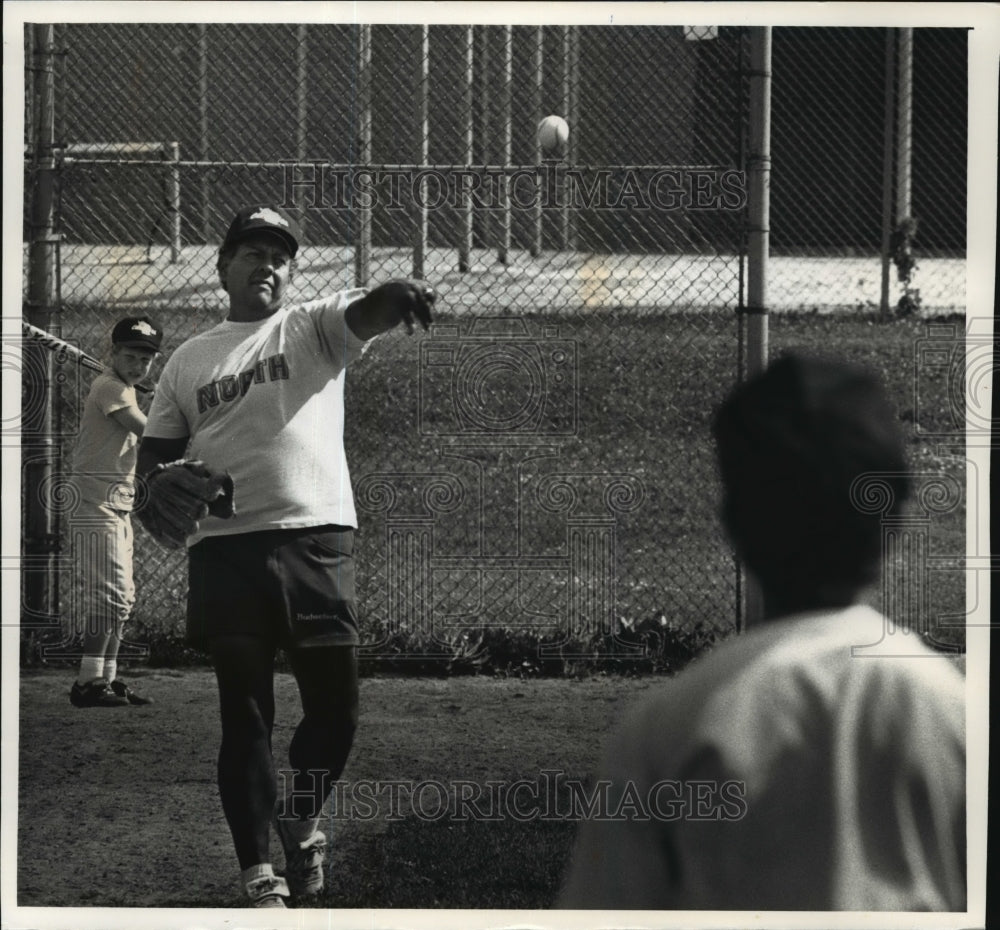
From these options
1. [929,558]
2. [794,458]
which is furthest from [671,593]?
[794,458]

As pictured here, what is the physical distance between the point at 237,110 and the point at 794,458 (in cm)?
282

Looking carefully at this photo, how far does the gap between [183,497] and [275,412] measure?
303 mm

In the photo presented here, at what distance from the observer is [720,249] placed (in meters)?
4.49

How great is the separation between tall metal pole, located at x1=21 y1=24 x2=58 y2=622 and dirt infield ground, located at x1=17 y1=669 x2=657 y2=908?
335 millimetres

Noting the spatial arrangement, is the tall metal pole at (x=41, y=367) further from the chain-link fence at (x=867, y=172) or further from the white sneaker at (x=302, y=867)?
the chain-link fence at (x=867, y=172)

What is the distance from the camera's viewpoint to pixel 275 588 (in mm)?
3721

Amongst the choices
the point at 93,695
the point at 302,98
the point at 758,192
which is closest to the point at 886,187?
the point at 758,192

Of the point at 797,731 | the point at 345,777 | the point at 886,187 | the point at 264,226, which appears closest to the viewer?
the point at 797,731

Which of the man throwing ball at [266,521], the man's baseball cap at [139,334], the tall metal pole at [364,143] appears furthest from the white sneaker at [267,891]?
the tall metal pole at [364,143]

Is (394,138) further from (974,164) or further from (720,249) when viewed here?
(974,164)

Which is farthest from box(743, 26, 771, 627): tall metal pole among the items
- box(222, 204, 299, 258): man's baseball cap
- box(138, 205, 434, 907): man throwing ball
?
box(222, 204, 299, 258): man's baseball cap

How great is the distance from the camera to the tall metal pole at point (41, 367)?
3.96 m

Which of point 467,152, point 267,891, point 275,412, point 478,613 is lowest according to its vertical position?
point 267,891

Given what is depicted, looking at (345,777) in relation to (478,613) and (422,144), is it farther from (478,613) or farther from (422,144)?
(422,144)
